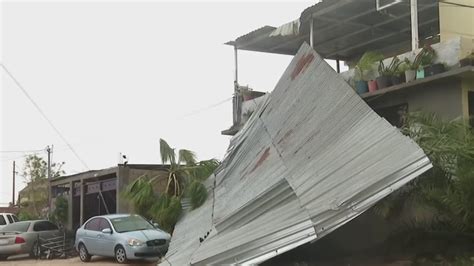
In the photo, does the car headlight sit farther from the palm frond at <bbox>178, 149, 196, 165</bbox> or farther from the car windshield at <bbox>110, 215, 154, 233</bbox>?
the palm frond at <bbox>178, 149, 196, 165</bbox>

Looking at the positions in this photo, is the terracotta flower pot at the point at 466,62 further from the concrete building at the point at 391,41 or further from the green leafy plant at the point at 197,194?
the green leafy plant at the point at 197,194

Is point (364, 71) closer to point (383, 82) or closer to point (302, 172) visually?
point (383, 82)

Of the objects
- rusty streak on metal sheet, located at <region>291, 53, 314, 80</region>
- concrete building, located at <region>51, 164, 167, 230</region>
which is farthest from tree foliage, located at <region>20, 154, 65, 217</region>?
Result: rusty streak on metal sheet, located at <region>291, 53, 314, 80</region>

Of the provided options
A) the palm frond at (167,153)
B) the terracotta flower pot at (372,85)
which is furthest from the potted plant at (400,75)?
the palm frond at (167,153)

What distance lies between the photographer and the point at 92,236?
18.2m

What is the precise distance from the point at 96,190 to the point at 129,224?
30.6 feet

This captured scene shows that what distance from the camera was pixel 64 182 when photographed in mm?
29344

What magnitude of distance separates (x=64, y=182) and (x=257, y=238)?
23.6 metres

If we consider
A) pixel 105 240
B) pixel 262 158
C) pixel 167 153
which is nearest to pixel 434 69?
pixel 262 158

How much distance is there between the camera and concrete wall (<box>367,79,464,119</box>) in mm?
11539

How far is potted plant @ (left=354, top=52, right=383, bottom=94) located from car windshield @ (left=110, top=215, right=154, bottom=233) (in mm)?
7451

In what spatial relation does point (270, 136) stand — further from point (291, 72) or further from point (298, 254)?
point (298, 254)

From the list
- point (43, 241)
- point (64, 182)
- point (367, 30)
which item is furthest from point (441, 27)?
point (64, 182)

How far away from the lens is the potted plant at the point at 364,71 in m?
13.6
